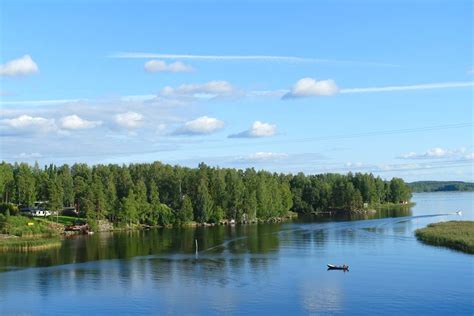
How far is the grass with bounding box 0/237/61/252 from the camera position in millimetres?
102250

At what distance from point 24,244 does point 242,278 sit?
171 feet

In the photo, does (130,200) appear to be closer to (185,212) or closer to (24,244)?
(185,212)

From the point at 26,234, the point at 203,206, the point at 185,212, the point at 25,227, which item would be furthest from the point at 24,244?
the point at 203,206

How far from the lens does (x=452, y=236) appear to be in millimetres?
99562

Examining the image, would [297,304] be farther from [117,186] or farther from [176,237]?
[117,186]

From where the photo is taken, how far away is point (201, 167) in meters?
191

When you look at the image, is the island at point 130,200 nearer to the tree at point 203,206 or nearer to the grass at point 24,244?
the tree at point 203,206

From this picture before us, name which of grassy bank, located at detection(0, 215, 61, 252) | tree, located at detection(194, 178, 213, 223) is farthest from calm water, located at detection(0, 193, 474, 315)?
tree, located at detection(194, 178, 213, 223)

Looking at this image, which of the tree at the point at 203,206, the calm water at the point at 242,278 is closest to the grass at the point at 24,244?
the calm water at the point at 242,278

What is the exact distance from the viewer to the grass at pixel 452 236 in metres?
90.8

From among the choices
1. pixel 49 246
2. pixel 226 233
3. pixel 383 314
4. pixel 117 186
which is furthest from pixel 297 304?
pixel 117 186

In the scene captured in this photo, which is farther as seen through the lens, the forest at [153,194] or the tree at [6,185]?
the tree at [6,185]

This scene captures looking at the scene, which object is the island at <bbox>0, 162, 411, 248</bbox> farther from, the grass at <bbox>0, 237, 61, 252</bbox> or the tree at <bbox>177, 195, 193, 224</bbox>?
the grass at <bbox>0, 237, 61, 252</bbox>

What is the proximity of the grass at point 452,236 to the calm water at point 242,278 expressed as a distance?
2588 mm
